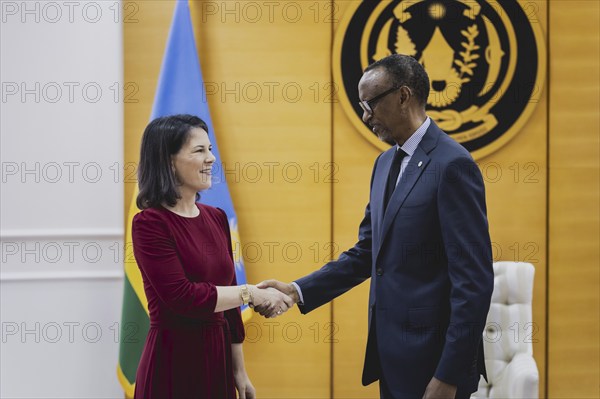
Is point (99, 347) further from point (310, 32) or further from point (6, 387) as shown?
point (310, 32)

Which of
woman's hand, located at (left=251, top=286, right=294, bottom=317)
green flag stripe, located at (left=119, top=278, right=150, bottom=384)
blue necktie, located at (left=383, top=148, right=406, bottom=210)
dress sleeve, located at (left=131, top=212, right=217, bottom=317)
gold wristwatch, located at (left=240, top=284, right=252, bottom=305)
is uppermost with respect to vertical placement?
blue necktie, located at (left=383, top=148, right=406, bottom=210)

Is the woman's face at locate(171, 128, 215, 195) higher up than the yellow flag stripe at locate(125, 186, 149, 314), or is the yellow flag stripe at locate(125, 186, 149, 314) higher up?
the woman's face at locate(171, 128, 215, 195)

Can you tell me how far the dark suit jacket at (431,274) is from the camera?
1.84m

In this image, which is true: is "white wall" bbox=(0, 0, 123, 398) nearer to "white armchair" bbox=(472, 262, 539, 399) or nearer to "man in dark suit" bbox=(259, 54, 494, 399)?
"man in dark suit" bbox=(259, 54, 494, 399)

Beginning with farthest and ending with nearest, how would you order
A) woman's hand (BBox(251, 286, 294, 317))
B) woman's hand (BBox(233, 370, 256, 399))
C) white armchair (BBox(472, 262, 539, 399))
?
white armchair (BBox(472, 262, 539, 399))
woman's hand (BBox(251, 286, 294, 317))
woman's hand (BBox(233, 370, 256, 399))

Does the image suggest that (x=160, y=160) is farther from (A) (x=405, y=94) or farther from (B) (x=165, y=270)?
(A) (x=405, y=94)

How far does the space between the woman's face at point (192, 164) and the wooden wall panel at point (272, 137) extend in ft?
3.83

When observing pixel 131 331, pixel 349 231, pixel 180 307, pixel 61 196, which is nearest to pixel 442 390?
pixel 180 307

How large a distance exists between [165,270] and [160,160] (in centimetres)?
39

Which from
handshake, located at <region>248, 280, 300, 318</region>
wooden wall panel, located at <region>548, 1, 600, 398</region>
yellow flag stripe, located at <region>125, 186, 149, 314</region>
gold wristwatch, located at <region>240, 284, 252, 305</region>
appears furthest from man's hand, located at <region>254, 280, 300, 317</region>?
wooden wall panel, located at <region>548, 1, 600, 398</region>

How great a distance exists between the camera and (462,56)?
134 inches

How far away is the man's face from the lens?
2.07 metres

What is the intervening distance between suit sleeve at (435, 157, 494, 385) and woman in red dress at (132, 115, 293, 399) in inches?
29.1

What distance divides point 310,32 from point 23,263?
1.97 m
